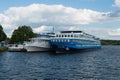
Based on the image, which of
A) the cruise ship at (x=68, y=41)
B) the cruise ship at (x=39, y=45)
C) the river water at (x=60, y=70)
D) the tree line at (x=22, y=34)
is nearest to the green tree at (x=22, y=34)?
the tree line at (x=22, y=34)

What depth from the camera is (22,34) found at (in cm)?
16725

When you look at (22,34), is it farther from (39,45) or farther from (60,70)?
(60,70)

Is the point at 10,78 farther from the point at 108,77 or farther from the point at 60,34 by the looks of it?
the point at 60,34

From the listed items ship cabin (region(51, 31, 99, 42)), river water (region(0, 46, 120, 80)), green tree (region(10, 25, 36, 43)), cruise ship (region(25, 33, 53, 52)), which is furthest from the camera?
green tree (region(10, 25, 36, 43))

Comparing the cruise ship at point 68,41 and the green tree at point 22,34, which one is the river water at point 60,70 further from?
the green tree at point 22,34

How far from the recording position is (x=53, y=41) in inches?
4370

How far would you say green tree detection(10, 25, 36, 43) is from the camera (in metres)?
167

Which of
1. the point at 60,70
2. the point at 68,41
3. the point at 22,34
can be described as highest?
the point at 22,34

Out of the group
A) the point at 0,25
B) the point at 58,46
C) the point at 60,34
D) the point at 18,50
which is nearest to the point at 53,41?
the point at 58,46

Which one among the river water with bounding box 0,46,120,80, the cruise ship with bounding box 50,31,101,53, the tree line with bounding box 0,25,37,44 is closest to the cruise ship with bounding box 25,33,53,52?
the cruise ship with bounding box 50,31,101,53

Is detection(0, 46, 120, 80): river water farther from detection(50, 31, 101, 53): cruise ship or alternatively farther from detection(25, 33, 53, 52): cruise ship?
detection(25, 33, 53, 52): cruise ship

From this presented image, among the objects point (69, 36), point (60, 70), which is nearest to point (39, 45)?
point (69, 36)

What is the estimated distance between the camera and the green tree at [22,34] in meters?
167

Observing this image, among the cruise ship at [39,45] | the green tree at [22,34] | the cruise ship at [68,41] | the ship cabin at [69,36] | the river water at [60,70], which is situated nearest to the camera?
the river water at [60,70]
